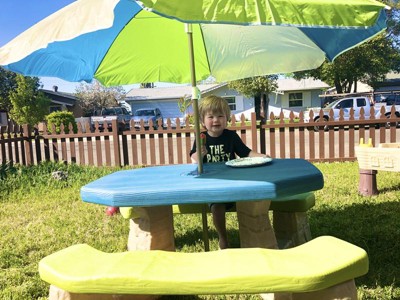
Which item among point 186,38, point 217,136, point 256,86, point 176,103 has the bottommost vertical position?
point 217,136

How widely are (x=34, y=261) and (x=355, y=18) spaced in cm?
354

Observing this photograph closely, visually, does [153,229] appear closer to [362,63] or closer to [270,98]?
[362,63]

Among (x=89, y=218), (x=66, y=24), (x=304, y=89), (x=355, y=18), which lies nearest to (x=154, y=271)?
(x=66, y=24)

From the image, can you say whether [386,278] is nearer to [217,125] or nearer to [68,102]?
[217,125]

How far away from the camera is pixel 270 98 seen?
123 feet

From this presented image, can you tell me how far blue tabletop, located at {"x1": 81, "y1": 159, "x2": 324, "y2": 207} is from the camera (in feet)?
7.76

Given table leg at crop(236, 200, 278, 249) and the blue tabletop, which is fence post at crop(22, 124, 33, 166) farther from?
table leg at crop(236, 200, 278, 249)

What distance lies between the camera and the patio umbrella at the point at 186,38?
194 cm

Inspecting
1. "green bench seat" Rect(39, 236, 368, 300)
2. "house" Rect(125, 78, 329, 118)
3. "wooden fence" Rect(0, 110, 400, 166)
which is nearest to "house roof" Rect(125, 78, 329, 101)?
"house" Rect(125, 78, 329, 118)

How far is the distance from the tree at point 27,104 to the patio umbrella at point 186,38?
3155cm

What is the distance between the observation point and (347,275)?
1805 millimetres

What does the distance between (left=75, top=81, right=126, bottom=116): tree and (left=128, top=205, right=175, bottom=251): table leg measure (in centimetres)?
4504

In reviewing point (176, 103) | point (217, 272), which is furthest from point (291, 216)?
point (176, 103)

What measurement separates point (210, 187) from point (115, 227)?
2600 mm
